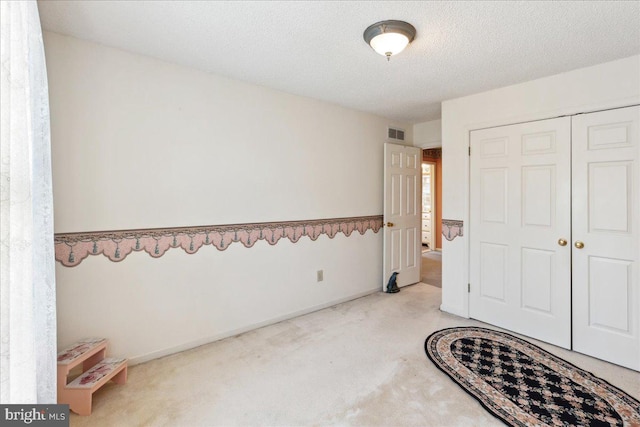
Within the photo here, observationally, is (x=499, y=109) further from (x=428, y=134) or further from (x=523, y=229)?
(x=428, y=134)

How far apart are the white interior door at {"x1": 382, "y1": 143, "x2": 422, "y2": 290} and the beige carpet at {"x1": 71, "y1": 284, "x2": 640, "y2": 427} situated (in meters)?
1.32

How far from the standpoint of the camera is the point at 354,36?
6.86 feet

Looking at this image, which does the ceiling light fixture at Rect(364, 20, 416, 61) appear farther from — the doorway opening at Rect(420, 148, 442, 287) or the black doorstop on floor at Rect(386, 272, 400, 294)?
the doorway opening at Rect(420, 148, 442, 287)

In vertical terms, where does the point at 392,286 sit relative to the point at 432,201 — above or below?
below

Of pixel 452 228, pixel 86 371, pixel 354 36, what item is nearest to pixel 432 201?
pixel 452 228

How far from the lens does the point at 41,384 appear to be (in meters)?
1.46

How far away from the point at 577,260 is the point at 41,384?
378 cm

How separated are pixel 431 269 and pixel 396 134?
2.66 metres

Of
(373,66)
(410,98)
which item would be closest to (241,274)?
(373,66)

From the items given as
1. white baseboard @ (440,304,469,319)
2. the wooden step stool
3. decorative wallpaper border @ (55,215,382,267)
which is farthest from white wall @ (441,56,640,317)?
the wooden step stool

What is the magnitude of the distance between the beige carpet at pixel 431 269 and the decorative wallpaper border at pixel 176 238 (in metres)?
2.05

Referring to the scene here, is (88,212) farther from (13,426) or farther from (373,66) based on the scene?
(373,66)

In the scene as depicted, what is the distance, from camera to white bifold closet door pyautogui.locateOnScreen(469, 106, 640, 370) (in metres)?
2.39

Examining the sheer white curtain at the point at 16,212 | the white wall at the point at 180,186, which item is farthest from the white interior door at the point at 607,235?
the sheer white curtain at the point at 16,212
